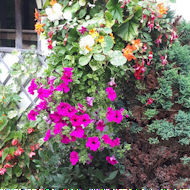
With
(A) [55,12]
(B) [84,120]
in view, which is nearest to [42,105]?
(B) [84,120]

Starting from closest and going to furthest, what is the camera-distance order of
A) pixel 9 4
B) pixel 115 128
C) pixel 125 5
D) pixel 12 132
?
pixel 125 5, pixel 115 128, pixel 12 132, pixel 9 4

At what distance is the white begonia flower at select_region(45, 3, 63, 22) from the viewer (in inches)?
59.0

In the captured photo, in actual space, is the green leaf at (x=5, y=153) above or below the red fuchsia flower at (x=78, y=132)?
below

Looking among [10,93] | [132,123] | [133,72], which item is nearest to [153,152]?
[132,123]

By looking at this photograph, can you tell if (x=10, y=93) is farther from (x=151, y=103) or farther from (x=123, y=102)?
(x=151, y=103)

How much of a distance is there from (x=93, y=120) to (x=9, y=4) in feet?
8.21

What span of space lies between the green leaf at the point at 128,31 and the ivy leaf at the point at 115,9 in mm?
54

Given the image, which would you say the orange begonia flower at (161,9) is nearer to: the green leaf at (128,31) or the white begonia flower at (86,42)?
the green leaf at (128,31)

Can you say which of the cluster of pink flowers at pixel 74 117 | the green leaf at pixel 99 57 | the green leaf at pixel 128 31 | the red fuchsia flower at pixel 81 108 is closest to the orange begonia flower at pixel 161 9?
the green leaf at pixel 128 31

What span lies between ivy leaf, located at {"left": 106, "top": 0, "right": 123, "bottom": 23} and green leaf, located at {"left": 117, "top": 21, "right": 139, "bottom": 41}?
54 mm

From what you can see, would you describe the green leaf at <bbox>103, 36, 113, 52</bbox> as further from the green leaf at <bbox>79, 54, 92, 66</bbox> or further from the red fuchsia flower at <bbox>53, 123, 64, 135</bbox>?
the red fuchsia flower at <bbox>53, 123, 64, 135</bbox>

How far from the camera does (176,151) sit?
1.52 metres

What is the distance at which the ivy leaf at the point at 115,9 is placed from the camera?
145cm

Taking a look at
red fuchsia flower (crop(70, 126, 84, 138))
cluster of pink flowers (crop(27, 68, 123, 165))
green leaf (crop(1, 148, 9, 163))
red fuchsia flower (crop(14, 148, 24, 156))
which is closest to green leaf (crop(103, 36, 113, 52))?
cluster of pink flowers (crop(27, 68, 123, 165))
